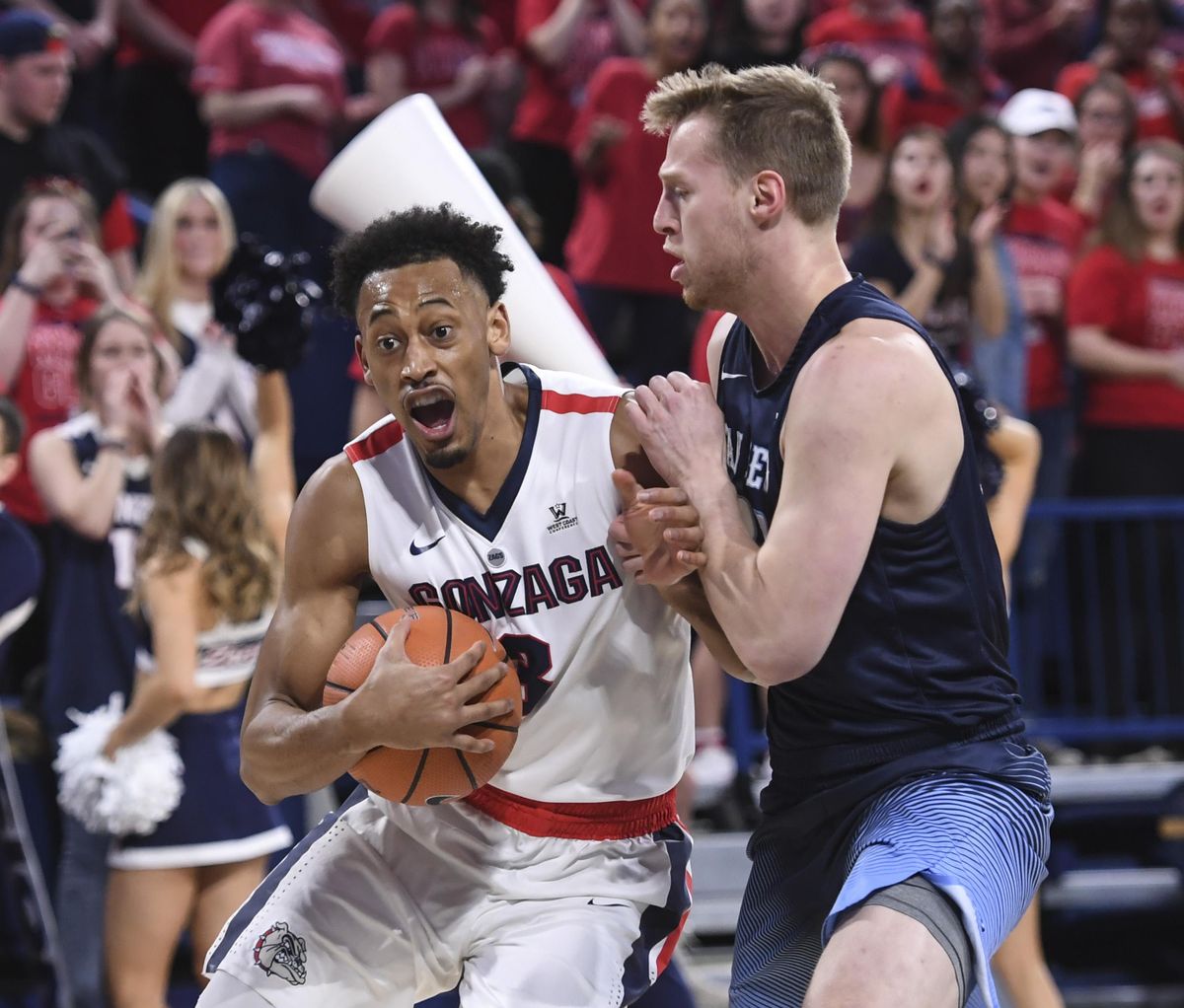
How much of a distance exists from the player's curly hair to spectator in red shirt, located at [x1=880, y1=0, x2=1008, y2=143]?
5021mm

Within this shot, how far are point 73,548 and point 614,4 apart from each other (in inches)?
159

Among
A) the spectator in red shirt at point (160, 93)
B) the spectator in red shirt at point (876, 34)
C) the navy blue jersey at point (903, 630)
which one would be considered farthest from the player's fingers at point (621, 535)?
the spectator in red shirt at point (160, 93)

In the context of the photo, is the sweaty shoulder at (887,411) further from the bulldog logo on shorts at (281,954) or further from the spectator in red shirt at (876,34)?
the spectator in red shirt at (876,34)

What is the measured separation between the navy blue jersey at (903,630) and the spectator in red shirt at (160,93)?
233 inches

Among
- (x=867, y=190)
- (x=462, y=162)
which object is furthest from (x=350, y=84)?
(x=462, y=162)

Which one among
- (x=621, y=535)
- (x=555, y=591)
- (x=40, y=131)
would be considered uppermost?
(x=40, y=131)

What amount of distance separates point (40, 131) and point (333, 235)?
1.50 m

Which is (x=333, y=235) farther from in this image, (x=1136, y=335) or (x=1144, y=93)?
(x=1144, y=93)

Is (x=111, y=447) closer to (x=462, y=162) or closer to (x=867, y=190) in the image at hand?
(x=462, y=162)

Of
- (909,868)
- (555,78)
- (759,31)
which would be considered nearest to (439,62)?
(555,78)

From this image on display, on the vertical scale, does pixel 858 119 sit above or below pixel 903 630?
above

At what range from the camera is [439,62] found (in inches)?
325

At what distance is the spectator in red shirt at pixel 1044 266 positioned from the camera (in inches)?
280

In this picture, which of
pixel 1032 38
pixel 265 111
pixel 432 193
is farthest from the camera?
pixel 1032 38
